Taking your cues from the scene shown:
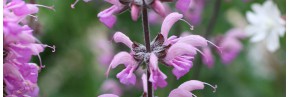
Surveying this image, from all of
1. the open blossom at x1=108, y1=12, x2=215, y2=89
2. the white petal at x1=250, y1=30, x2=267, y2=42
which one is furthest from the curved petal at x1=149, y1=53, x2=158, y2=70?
the white petal at x1=250, y1=30, x2=267, y2=42

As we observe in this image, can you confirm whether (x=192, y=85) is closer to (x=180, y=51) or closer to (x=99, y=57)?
(x=180, y=51)

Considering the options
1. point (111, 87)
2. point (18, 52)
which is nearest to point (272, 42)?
point (111, 87)

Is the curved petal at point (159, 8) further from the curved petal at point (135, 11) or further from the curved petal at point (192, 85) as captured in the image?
the curved petal at point (192, 85)

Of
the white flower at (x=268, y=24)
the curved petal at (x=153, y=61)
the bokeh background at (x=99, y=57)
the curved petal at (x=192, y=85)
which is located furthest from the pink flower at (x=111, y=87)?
the curved petal at (x=153, y=61)

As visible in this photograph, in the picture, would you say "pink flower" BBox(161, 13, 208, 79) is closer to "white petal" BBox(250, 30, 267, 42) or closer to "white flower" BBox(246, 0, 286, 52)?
"white flower" BBox(246, 0, 286, 52)

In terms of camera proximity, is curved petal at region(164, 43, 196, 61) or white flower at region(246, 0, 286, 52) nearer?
curved petal at region(164, 43, 196, 61)
